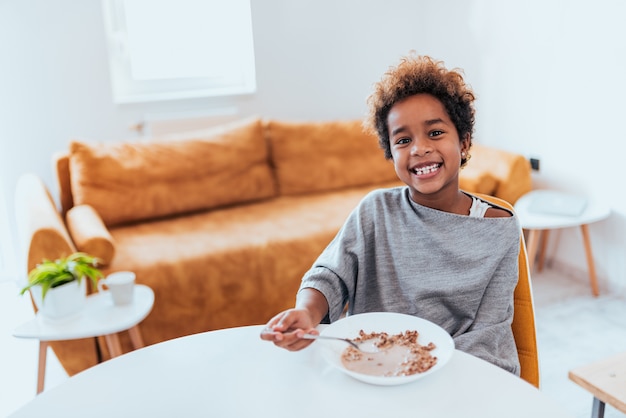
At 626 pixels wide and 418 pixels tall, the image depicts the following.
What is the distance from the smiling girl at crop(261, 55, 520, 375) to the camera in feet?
3.59

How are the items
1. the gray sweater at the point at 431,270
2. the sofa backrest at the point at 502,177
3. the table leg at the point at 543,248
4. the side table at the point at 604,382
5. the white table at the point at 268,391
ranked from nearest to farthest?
the white table at the point at 268,391 → the gray sweater at the point at 431,270 → the side table at the point at 604,382 → the sofa backrest at the point at 502,177 → the table leg at the point at 543,248

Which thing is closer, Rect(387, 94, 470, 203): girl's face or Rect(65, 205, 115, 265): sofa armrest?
Rect(387, 94, 470, 203): girl's face

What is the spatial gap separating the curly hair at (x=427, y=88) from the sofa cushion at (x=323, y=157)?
163 cm

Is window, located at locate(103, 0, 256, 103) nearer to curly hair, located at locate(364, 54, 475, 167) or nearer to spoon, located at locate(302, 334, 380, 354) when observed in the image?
curly hair, located at locate(364, 54, 475, 167)

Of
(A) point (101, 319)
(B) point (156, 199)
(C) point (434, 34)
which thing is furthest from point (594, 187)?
(A) point (101, 319)

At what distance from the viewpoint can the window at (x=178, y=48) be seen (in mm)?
3070

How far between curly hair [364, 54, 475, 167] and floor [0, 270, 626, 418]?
109cm

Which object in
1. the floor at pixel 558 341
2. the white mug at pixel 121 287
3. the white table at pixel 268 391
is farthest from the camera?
the floor at pixel 558 341

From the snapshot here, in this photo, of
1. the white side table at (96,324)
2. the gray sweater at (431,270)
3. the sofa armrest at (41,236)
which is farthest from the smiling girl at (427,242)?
the sofa armrest at (41,236)

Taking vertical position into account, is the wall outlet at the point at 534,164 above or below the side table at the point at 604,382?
above

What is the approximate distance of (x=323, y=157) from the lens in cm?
291

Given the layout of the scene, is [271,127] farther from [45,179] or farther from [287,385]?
[287,385]

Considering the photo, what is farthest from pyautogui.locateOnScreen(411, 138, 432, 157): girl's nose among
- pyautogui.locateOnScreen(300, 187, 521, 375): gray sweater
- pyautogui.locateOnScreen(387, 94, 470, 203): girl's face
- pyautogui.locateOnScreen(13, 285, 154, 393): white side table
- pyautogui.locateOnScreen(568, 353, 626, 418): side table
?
pyautogui.locateOnScreen(13, 285, 154, 393): white side table

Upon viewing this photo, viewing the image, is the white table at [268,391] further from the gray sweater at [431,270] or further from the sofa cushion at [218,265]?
the sofa cushion at [218,265]
